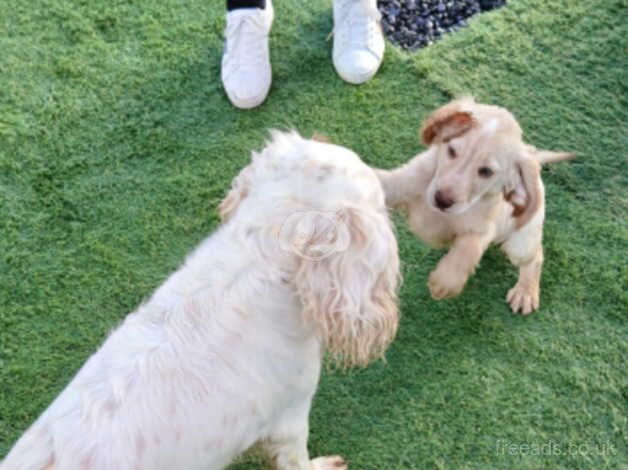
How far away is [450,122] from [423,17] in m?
1.34

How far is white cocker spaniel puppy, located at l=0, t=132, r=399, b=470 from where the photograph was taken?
5.75ft

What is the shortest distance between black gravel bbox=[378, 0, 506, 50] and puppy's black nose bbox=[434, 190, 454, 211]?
4.37ft

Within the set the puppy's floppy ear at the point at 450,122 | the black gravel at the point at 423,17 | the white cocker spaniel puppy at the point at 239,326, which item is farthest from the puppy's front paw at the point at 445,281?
the black gravel at the point at 423,17

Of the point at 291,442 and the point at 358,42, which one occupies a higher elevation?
the point at 358,42

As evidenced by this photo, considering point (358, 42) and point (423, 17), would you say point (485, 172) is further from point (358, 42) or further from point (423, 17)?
point (423, 17)

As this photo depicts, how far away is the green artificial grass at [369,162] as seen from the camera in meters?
2.81

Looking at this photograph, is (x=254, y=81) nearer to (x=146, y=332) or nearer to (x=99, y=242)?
(x=99, y=242)

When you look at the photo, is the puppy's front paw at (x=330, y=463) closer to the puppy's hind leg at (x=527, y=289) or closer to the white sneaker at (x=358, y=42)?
the puppy's hind leg at (x=527, y=289)

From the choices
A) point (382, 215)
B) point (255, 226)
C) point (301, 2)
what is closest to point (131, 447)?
point (255, 226)

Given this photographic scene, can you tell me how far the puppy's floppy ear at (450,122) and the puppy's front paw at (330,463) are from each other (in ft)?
3.70

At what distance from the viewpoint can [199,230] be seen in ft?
10.4

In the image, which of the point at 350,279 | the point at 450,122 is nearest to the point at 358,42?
the point at 450,122

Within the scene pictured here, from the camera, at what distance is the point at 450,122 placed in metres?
2.63

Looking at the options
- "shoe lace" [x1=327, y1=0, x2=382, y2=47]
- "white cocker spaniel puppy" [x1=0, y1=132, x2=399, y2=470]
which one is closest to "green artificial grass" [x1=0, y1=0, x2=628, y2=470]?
"shoe lace" [x1=327, y1=0, x2=382, y2=47]
